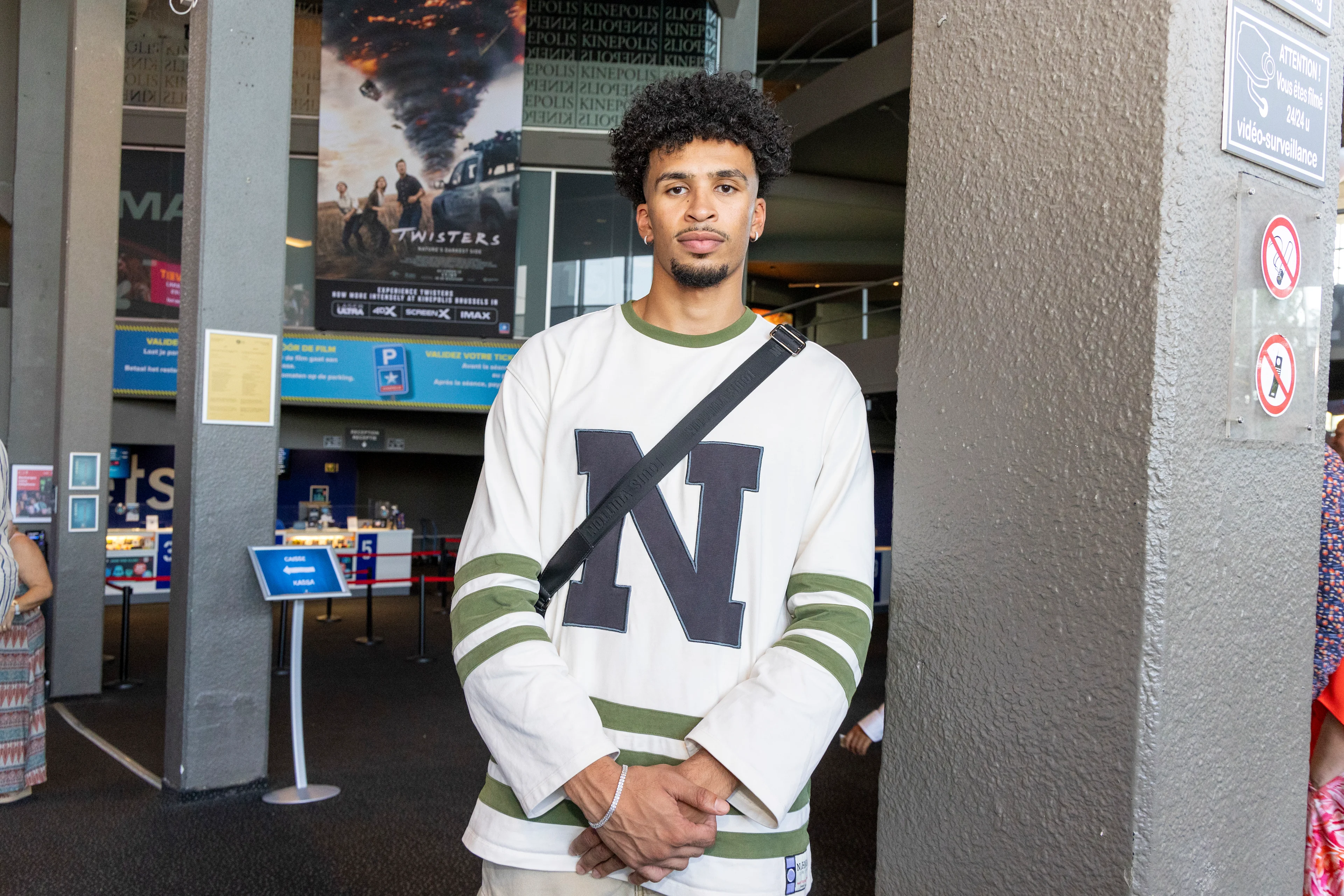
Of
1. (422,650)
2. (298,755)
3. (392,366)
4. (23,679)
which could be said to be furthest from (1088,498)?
(392,366)

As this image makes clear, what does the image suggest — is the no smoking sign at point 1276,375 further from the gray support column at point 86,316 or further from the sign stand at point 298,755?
the gray support column at point 86,316

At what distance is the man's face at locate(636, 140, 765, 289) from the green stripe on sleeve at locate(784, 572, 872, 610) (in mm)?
471

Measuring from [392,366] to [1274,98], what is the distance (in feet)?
35.6

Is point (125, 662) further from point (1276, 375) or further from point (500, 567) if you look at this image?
point (1276, 375)

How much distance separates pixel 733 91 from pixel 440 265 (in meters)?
10.0

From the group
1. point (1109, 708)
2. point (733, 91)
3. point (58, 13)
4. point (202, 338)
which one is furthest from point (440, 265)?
point (1109, 708)

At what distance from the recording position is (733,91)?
1.57 metres

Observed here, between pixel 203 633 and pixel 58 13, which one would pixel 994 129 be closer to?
pixel 203 633

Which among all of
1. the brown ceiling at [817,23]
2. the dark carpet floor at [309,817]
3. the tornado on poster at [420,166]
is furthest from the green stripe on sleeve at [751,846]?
the brown ceiling at [817,23]

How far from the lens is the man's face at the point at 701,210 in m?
1.50

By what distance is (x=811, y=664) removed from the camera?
4.32 feet

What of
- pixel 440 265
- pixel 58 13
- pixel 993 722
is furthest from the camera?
pixel 440 265

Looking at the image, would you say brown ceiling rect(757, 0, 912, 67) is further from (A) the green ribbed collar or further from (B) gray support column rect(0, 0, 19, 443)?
(A) the green ribbed collar

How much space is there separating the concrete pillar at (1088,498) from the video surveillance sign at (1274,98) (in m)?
0.02
